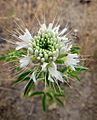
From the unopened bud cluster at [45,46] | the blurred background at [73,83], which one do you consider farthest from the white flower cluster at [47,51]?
the blurred background at [73,83]

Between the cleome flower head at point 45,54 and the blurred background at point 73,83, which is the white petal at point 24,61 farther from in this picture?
the blurred background at point 73,83

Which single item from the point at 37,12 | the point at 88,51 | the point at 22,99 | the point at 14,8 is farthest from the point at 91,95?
the point at 14,8

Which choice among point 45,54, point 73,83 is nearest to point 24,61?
point 45,54

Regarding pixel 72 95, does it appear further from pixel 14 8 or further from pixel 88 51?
pixel 14 8

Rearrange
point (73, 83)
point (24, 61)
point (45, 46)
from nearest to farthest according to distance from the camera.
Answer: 1. point (24, 61)
2. point (45, 46)
3. point (73, 83)

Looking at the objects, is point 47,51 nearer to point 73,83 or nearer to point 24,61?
point 24,61

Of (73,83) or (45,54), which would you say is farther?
(73,83)
